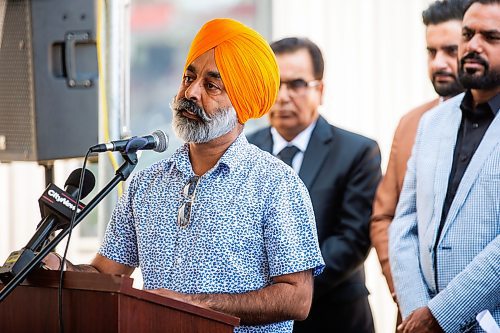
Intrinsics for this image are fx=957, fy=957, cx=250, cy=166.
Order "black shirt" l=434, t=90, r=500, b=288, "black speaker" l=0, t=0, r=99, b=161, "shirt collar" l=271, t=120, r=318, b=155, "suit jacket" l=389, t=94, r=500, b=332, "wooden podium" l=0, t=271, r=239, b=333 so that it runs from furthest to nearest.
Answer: "shirt collar" l=271, t=120, r=318, b=155 < "black speaker" l=0, t=0, r=99, b=161 < "black shirt" l=434, t=90, r=500, b=288 < "suit jacket" l=389, t=94, r=500, b=332 < "wooden podium" l=0, t=271, r=239, b=333

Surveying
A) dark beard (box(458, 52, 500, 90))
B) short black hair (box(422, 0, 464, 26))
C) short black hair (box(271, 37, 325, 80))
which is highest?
short black hair (box(422, 0, 464, 26))

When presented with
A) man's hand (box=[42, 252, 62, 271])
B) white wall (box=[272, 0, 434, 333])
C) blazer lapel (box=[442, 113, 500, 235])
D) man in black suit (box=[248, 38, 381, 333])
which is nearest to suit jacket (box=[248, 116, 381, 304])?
man in black suit (box=[248, 38, 381, 333])

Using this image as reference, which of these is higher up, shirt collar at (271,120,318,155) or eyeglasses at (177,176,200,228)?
shirt collar at (271,120,318,155)

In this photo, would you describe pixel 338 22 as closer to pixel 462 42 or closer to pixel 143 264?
pixel 462 42

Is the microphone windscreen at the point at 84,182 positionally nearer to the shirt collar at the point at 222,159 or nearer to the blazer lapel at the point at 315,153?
the shirt collar at the point at 222,159

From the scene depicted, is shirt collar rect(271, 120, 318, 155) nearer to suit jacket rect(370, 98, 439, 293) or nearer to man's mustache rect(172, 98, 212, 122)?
suit jacket rect(370, 98, 439, 293)

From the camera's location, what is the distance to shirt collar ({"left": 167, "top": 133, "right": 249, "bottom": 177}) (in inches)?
120

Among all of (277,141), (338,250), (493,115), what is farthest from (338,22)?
(493,115)

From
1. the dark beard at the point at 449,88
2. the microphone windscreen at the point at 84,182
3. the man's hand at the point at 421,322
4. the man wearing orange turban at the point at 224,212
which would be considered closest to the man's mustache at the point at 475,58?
the dark beard at the point at 449,88

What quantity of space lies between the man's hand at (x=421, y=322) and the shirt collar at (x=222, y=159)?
3.00 feet

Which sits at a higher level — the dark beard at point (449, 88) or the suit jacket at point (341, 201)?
the dark beard at point (449, 88)

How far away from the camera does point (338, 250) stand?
14.1ft

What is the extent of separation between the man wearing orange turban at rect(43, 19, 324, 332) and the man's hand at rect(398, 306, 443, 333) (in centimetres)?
64

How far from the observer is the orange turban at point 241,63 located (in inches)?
124
